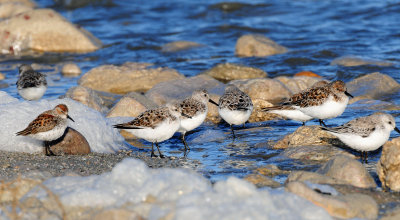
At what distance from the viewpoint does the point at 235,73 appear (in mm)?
16969

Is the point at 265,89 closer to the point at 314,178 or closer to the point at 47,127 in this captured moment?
the point at 47,127

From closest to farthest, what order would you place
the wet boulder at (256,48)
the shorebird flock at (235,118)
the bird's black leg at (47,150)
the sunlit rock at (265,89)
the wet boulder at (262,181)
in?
the wet boulder at (262,181)
the shorebird flock at (235,118)
the bird's black leg at (47,150)
the sunlit rock at (265,89)
the wet boulder at (256,48)

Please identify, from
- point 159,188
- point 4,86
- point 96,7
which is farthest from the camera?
point 96,7

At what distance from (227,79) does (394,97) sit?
5037 mm

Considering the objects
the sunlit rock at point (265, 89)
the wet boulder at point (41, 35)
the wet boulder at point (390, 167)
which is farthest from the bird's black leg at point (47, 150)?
the wet boulder at point (41, 35)

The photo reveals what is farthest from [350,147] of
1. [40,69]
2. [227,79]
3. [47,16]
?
[47,16]

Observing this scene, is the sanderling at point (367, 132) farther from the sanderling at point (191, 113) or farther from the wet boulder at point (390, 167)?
the sanderling at point (191, 113)

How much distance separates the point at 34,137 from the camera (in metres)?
8.95

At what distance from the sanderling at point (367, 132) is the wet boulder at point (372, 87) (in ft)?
16.8

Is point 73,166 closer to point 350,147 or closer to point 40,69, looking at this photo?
point 350,147

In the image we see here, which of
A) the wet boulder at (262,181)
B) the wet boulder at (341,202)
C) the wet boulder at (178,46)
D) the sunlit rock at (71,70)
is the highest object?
the wet boulder at (341,202)

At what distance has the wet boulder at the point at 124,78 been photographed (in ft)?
52.5

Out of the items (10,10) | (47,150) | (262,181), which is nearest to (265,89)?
(47,150)

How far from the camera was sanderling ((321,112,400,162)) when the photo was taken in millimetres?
8438
